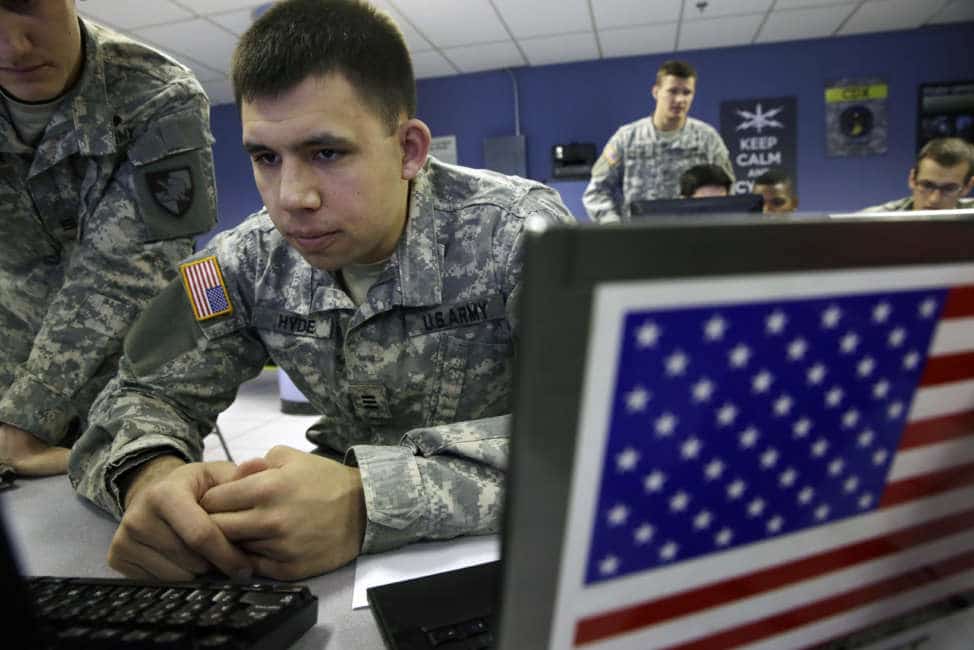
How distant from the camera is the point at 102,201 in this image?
3.55 ft

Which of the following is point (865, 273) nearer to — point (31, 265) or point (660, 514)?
point (660, 514)

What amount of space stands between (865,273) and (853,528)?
0.45ft

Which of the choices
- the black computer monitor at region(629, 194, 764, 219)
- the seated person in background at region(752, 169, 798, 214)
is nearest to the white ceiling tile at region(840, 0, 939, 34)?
the seated person in background at region(752, 169, 798, 214)

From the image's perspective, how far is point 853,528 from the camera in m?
0.32

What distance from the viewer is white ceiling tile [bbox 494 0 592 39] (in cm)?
389

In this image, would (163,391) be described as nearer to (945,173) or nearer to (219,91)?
(945,173)

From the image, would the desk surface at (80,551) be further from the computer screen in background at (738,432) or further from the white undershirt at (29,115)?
the white undershirt at (29,115)

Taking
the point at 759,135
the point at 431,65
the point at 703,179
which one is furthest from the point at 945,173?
the point at 431,65

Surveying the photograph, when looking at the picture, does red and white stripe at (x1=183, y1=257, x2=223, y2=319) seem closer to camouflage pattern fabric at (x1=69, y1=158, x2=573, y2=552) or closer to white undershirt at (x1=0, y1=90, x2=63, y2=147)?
camouflage pattern fabric at (x1=69, y1=158, x2=573, y2=552)

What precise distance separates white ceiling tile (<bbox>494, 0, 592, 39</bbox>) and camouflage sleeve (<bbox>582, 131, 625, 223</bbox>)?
972mm

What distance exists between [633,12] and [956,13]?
2293mm

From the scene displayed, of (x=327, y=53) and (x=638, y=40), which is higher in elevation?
(x=638, y=40)

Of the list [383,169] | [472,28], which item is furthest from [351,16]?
[472,28]

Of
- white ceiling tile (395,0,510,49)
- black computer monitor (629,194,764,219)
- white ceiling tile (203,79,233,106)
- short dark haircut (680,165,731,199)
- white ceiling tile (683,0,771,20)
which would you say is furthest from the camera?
white ceiling tile (203,79,233,106)
